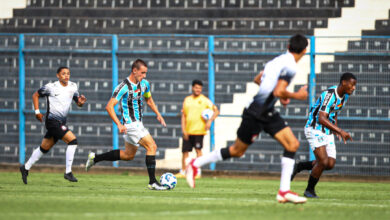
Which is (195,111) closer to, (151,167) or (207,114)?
(207,114)

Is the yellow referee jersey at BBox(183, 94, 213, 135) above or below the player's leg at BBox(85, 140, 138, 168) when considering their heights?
above

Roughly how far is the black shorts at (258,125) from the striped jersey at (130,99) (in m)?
3.25

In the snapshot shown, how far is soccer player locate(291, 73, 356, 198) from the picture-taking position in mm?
11648

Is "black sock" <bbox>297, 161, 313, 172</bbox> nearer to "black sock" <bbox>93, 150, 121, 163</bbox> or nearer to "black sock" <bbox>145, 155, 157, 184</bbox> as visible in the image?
"black sock" <bbox>145, 155, 157, 184</bbox>

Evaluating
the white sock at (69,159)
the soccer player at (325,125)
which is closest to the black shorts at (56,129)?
the white sock at (69,159)

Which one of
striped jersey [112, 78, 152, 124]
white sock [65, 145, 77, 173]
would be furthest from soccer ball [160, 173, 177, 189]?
white sock [65, 145, 77, 173]

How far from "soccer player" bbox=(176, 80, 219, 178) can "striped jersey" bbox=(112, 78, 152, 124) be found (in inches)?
225

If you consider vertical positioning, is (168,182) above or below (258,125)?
below

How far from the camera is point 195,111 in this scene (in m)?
18.6

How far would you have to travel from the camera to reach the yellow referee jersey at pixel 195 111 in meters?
18.6

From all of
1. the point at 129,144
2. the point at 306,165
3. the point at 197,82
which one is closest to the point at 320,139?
the point at 306,165

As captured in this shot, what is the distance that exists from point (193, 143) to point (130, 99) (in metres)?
6.06

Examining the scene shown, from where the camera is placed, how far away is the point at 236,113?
768 inches

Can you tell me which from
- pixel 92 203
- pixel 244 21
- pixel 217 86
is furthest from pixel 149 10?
pixel 92 203
